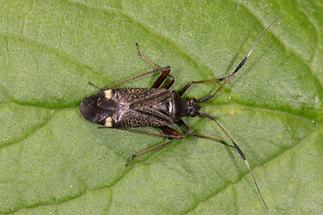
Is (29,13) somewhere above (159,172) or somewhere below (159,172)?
above

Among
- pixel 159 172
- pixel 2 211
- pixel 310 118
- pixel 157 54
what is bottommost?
pixel 2 211

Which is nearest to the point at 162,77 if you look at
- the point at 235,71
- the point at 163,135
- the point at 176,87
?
the point at 176,87

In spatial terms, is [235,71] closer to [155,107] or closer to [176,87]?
[176,87]

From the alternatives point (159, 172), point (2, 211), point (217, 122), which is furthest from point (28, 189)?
point (217, 122)

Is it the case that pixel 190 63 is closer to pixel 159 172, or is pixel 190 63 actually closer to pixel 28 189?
pixel 159 172

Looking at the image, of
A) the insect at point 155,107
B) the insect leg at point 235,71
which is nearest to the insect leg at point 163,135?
the insect at point 155,107

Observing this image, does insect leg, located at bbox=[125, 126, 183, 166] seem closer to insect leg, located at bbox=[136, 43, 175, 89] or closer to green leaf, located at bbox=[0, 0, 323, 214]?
green leaf, located at bbox=[0, 0, 323, 214]

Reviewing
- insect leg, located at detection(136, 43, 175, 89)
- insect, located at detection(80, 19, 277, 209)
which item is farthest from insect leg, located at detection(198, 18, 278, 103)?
insect leg, located at detection(136, 43, 175, 89)
